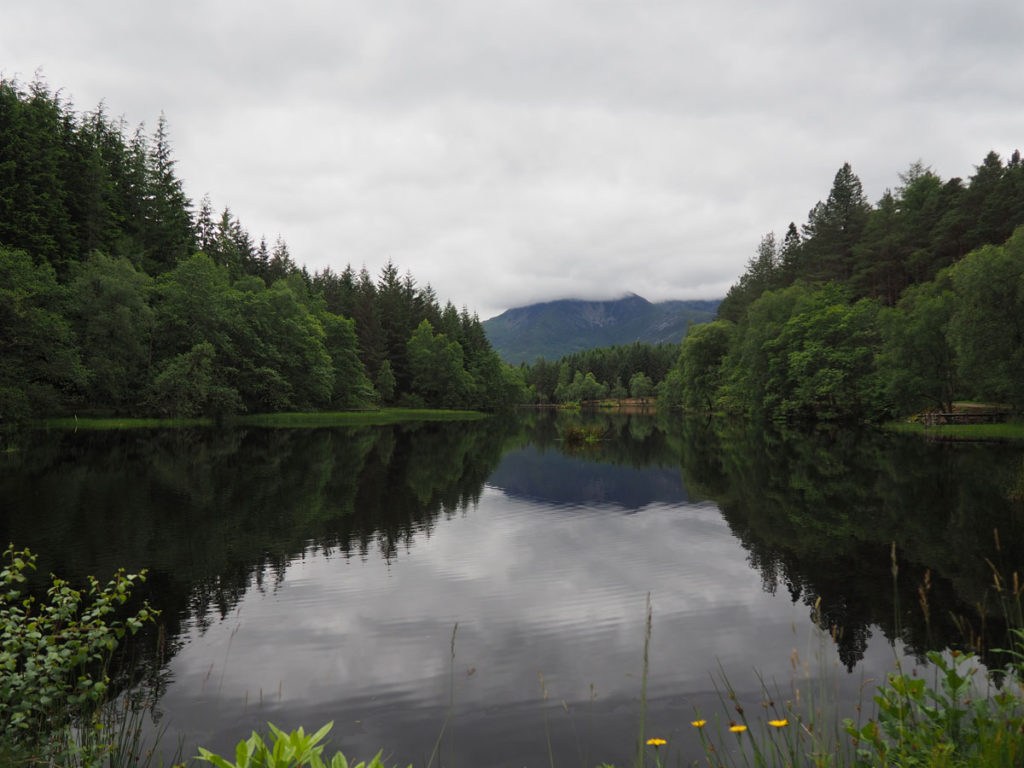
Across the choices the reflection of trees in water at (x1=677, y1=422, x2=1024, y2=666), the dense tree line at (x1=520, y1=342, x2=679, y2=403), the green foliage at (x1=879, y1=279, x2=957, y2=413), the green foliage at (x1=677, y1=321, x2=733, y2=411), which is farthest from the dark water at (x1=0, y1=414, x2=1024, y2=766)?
the dense tree line at (x1=520, y1=342, x2=679, y2=403)

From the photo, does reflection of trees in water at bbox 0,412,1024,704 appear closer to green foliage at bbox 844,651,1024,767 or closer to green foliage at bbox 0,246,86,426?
green foliage at bbox 844,651,1024,767

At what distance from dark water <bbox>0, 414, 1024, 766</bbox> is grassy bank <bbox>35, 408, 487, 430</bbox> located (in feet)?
88.9

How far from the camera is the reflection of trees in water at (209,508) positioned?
1118cm

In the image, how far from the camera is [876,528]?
1484 centimetres

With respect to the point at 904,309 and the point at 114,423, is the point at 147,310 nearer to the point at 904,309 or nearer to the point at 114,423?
the point at 114,423

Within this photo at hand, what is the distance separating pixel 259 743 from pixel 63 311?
59285 mm

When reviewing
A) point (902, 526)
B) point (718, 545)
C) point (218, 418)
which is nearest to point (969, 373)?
point (902, 526)

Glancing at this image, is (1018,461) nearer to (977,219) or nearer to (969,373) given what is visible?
(969,373)

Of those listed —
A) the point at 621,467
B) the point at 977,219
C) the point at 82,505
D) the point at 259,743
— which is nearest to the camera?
the point at 259,743

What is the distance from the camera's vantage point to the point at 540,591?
429 inches

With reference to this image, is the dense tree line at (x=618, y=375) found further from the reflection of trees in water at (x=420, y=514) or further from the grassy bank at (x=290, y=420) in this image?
the reflection of trees in water at (x=420, y=514)

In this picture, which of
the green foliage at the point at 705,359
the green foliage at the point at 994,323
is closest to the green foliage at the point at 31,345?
the green foliage at the point at 994,323

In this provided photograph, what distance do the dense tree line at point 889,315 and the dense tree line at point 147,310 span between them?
48.2 m

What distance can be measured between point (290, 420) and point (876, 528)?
61631mm
